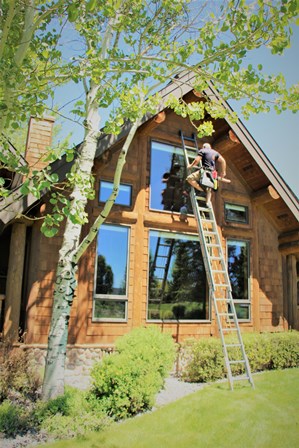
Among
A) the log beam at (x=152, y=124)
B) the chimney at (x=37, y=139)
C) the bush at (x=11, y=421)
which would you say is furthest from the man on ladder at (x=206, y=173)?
the bush at (x=11, y=421)

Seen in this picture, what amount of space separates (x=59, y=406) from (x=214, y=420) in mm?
2323

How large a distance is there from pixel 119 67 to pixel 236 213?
24.1 ft

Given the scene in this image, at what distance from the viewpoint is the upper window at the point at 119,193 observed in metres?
9.59

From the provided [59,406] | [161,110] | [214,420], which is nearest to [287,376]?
[214,420]

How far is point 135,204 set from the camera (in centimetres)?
995

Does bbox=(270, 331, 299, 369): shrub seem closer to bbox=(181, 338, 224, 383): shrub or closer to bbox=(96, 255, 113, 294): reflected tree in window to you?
bbox=(181, 338, 224, 383): shrub

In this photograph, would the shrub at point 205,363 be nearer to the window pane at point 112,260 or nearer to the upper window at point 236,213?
the window pane at point 112,260

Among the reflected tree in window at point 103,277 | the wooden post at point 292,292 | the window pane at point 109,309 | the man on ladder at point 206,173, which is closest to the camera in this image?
the window pane at point 109,309

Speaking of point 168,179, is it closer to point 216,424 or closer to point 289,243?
point 289,243

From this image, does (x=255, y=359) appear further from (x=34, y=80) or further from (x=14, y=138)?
(x=14, y=138)

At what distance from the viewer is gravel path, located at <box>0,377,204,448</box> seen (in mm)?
4699

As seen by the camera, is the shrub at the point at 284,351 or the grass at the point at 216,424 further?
the shrub at the point at 284,351

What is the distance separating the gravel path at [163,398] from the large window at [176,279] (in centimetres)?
209

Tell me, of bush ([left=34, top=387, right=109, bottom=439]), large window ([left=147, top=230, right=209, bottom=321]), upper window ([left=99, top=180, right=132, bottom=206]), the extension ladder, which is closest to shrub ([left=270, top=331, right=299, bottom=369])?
the extension ladder
